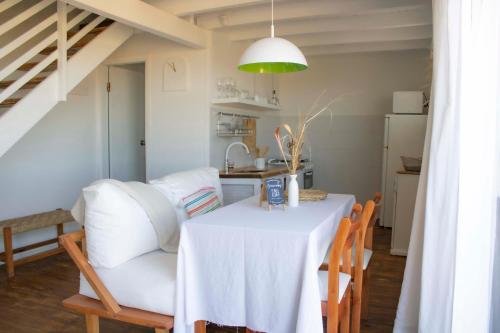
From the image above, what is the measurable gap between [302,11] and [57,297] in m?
3.36

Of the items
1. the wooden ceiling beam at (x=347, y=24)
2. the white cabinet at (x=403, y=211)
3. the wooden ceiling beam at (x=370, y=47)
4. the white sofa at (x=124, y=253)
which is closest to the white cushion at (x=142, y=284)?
the white sofa at (x=124, y=253)

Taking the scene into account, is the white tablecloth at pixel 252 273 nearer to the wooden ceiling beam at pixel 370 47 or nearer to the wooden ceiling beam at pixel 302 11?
the wooden ceiling beam at pixel 302 11

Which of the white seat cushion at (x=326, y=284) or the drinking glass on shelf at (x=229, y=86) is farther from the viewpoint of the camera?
the drinking glass on shelf at (x=229, y=86)

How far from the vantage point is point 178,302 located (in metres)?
2.10

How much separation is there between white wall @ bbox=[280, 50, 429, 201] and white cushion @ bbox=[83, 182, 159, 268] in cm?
476

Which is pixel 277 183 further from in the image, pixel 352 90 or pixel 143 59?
pixel 352 90

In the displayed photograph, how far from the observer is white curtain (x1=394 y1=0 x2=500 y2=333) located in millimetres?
1824

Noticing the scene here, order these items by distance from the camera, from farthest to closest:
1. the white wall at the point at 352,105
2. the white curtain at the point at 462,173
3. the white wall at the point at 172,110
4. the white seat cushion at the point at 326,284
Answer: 1. the white wall at the point at 352,105
2. the white wall at the point at 172,110
3. the white seat cushion at the point at 326,284
4. the white curtain at the point at 462,173

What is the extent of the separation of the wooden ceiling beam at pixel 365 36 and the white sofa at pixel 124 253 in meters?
3.70

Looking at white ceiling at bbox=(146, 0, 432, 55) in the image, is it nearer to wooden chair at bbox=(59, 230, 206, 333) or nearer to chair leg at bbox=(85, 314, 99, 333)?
wooden chair at bbox=(59, 230, 206, 333)

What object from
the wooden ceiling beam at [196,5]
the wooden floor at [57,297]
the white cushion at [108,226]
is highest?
the wooden ceiling beam at [196,5]

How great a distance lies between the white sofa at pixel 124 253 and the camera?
2.18 meters

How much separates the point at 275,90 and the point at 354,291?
15.7ft

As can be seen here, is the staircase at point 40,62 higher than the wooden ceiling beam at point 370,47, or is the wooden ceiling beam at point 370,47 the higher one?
the wooden ceiling beam at point 370,47
